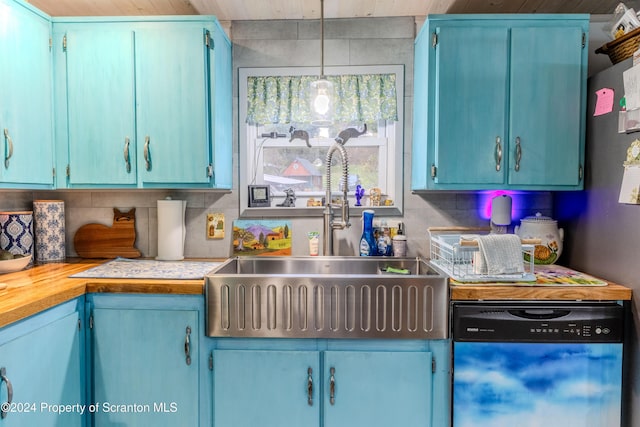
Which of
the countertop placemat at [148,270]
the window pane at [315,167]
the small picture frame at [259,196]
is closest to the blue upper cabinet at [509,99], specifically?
the window pane at [315,167]

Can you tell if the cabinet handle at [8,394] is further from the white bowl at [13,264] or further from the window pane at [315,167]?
the window pane at [315,167]

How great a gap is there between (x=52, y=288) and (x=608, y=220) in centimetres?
230

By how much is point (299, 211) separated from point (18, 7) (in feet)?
5.25

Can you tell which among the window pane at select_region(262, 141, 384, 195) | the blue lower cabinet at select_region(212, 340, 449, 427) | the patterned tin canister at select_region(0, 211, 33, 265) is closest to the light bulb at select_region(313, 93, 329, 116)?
the window pane at select_region(262, 141, 384, 195)

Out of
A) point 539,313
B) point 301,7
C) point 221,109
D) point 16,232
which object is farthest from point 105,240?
point 539,313

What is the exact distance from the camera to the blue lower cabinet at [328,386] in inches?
62.0

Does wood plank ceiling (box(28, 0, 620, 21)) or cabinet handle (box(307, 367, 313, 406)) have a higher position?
wood plank ceiling (box(28, 0, 620, 21))

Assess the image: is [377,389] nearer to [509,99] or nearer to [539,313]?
[539,313]

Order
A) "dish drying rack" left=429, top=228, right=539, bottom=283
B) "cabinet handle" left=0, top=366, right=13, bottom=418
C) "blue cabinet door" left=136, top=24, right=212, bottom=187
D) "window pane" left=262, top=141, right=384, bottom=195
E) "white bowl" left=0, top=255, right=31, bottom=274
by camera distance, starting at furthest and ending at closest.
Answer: "window pane" left=262, top=141, right=384, bottom=195 → "blue cabinet door" left=136, top=24, right=212, bottom=187 → "white bowl" left=0, top=255, right=31, bottom=274 → "dish drying rack" left=429, top=228, right=539, bottom=283 → "cabinet handle" left=0, top=366, right=13, bottom=418

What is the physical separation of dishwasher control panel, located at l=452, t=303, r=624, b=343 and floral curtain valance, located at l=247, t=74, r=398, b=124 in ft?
3.89

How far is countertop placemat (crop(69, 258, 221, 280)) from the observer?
1.70m

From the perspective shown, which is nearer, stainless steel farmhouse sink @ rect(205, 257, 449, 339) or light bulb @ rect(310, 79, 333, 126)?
stainless steel farmhouse sink @ rect(205, 257, 449, 339)

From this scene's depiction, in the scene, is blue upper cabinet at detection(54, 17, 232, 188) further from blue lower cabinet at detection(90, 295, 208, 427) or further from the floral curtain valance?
blue lower cabinet at detection(90, 295, 208, 427)

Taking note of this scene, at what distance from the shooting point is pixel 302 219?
2.26m
